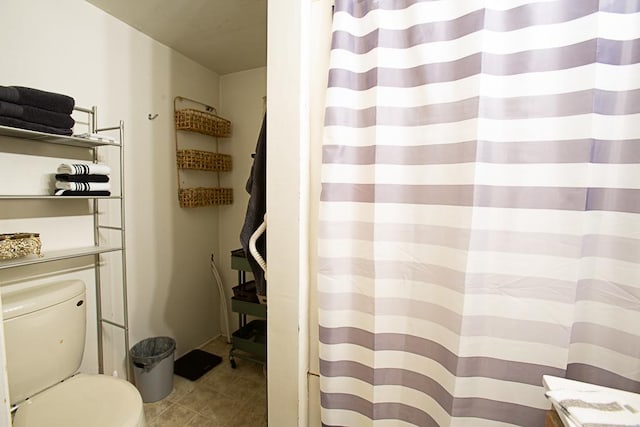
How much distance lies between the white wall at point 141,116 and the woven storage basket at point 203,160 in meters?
0.09

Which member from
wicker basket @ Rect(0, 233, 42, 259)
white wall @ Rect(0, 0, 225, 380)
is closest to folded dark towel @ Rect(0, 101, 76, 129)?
white wall @ Rect(0, 0, 225, 380)

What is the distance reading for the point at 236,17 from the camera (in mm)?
1541

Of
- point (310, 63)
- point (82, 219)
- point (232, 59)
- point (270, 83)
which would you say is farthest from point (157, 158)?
point (310, 63)

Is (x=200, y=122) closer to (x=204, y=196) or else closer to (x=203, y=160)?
(x=203, y=160)

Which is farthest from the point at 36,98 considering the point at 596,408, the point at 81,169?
the point at 596,408

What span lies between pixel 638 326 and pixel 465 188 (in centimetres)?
54

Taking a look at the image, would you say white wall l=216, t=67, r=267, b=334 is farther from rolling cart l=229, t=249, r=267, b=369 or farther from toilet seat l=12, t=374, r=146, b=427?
toilet seat l=12, t=374, r=146, b=427

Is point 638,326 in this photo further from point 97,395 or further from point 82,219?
point 82,219

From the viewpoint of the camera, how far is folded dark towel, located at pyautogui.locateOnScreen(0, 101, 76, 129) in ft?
3.35

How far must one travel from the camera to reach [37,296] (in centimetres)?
113

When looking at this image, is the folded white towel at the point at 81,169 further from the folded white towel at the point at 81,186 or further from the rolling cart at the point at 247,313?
the rolling cart at the point at 247,313

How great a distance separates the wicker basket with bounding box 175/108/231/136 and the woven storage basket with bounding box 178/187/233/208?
1.52 feet

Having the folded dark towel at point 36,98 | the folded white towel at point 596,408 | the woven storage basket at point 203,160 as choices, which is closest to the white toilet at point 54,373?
the folded dark towel at point 36,98

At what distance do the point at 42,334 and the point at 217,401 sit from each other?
1021 millimetres
